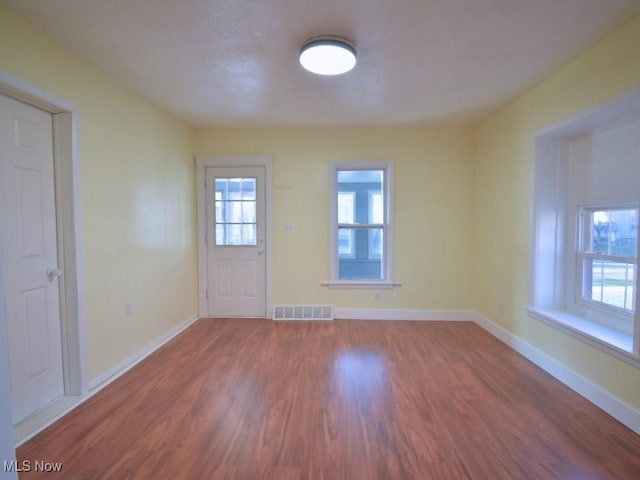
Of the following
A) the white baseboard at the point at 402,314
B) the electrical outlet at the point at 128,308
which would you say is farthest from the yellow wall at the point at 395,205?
the electrical outlet at the point at 128,308

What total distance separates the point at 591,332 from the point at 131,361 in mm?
3666

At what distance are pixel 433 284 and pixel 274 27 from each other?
3.26m

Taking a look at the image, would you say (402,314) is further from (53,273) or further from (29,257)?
(29,257)

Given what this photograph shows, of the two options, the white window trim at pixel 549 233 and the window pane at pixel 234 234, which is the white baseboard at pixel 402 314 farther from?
the window pane at pixel 234 234

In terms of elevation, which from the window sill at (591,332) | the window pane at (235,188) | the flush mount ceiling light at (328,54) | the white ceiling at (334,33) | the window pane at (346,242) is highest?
the white ceiling at (334,33)

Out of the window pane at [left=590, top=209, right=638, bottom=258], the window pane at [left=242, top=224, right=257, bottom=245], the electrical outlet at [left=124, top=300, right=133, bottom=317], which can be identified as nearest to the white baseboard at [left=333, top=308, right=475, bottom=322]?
the window pane at [left=242, top=224, right=257, bottom=245]

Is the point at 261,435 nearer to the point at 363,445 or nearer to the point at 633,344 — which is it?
the point at 363,445

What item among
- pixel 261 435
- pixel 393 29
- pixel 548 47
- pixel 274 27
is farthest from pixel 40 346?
pixel 548 47

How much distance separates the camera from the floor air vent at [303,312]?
389cm

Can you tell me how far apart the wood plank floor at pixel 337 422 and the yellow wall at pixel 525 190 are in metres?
0.29

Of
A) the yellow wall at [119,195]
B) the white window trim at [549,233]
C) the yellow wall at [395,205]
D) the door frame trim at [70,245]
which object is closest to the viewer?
the yellow wall at [119,195]

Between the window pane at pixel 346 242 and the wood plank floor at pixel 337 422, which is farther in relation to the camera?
the window pane at pixel 346 242

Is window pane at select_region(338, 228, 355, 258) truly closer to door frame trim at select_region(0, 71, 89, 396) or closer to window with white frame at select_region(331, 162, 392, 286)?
window with white frame at select_region(331, 162, 392, 286)

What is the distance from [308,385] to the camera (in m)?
2.32
